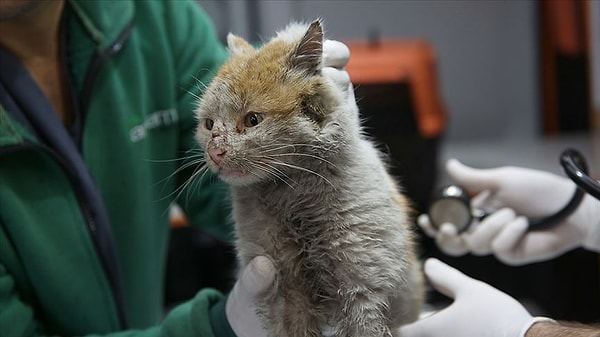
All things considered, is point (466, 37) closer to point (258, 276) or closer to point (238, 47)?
point (238, 47)

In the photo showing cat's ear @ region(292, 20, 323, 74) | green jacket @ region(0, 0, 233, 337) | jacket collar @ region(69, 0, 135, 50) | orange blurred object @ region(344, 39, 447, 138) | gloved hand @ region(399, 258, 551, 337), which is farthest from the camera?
orange blurred object @ region(344, 39, 447, 138)

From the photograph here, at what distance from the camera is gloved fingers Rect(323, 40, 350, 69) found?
679 millimetres

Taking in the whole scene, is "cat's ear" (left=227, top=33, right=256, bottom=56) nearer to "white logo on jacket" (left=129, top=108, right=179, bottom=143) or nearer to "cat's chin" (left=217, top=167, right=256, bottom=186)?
"cat's chin" (left=217, top=167, right=256, bottom=186)

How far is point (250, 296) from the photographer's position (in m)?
0.68

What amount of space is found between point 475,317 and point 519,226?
0.89 ft

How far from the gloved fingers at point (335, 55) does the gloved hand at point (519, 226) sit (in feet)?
1.15

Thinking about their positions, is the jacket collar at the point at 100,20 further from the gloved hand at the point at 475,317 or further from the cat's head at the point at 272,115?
the gloved hand at the point at 475,317

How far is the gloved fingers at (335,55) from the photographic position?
68 cm

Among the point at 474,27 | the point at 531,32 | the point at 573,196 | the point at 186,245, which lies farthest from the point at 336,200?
the point at 186,245

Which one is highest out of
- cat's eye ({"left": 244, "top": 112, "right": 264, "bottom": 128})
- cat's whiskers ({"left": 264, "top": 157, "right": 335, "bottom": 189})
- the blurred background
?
cat's eye ({"left": 244, "top": 112, "right": 264, "bottom": 128})

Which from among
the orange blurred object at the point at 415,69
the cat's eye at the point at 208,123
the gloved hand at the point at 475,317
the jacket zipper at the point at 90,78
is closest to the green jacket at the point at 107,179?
A: the jacket zipper at the point at 90,78

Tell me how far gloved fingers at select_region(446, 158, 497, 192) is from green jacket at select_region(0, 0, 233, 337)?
1.22 ft

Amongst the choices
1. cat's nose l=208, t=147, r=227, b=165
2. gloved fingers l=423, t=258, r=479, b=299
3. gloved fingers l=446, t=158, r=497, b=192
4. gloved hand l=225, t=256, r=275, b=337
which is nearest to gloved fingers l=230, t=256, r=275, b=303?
gloved hand l=225, t=256, r=275, b=337

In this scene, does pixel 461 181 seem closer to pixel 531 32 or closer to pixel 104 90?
pixel 104 90
